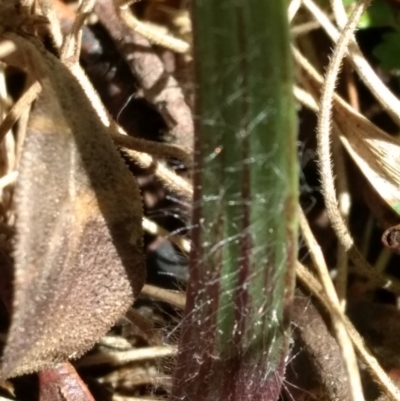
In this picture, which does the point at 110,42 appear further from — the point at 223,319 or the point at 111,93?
the point at 223,319

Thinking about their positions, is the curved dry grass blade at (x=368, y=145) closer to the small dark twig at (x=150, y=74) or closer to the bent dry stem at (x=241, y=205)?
the small dark twig at (x=150, y=74)

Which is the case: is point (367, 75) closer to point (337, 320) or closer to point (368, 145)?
point (368, 145)

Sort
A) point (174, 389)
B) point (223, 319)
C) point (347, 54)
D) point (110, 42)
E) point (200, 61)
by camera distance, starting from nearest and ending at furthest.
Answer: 1. point (200, 61)
2. point (223, 319)
3. point (174, 389)
4. point (347, 54)
5. point (110, 42)

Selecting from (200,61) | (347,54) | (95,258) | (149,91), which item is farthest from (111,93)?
(200,61)

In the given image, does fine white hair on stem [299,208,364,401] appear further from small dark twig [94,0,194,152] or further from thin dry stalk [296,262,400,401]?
small dark twig [94,0,194,152]

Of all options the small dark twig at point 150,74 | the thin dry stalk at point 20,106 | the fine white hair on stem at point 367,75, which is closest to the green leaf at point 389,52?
the fine white hair on stem at point 367,75

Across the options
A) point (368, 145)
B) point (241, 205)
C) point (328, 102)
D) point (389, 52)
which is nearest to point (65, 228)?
point (241, 205)
